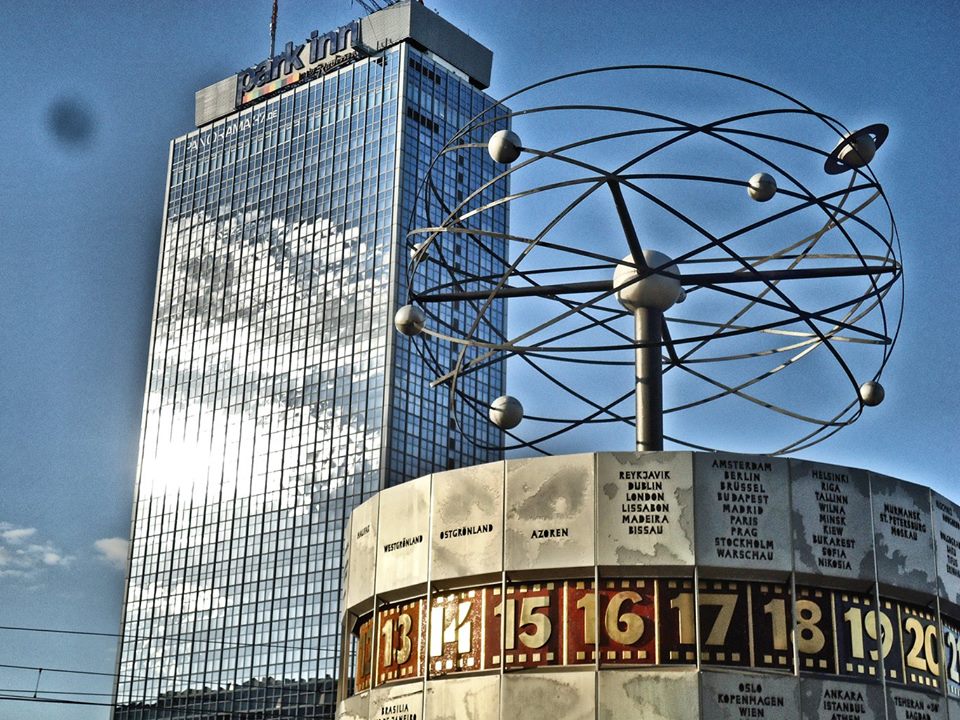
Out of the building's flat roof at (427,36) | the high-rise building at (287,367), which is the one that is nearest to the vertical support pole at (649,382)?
the high-rise building at (287,367)

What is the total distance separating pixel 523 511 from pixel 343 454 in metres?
128

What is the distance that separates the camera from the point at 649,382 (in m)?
30.4

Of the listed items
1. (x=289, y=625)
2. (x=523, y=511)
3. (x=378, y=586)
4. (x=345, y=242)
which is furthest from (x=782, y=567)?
(x=345, y=242)

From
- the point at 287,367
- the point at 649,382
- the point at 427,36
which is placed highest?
the point at 427,36

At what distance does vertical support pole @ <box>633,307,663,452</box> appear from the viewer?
30.0 m

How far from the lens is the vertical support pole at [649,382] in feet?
98.6

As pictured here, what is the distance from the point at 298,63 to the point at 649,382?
154693mm

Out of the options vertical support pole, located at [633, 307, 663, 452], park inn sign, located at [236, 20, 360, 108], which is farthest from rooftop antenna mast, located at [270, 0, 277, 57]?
vertical support pole, located at [633, 307, 663, 452]

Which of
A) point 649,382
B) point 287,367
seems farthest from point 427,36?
point 649,382

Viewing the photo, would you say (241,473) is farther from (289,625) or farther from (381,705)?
(381,705)

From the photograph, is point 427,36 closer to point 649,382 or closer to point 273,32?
point 273,32

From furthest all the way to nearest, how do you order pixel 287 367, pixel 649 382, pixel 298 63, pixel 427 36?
pixel 298 63, pixel 427 36, pixel 287 367, pixel 649 382

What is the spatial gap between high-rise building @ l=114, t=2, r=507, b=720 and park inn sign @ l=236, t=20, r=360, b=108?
276 millimetres

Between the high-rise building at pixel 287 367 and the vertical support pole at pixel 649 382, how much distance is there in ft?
375
